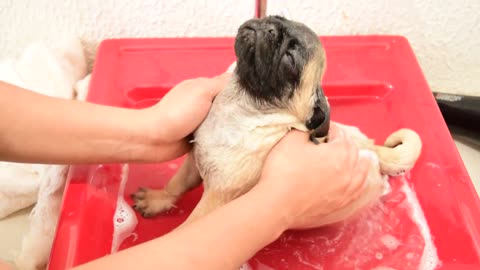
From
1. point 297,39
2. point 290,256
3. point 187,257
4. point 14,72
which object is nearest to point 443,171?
point 290,256

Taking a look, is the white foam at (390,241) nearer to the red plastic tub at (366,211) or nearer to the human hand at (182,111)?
the red plastic tub at (366,211)

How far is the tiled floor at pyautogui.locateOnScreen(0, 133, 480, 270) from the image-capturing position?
1.01m

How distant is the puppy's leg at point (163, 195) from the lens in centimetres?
89

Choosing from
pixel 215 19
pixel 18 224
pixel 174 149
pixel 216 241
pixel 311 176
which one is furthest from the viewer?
pixel 215 19

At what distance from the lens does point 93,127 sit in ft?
2.59

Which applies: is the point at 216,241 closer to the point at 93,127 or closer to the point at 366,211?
the point at 93,127

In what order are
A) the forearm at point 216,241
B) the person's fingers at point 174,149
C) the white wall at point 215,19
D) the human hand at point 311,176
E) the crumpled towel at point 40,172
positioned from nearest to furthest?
the forearm at point 216,241 < the human hand at point 311,176 < the person's fingers at point 174,149 < the crumpled towel at point 40,172 < the white wall at point 215,19

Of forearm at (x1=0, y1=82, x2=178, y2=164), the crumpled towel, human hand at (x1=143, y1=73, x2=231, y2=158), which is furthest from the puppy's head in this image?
the crumpled towel

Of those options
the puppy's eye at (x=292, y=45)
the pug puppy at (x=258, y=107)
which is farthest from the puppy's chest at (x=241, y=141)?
the puppy's eye at (x=292, y=45)

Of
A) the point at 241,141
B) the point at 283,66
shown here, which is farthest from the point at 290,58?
the point at 241,141

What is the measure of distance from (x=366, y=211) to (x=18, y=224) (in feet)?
2.35

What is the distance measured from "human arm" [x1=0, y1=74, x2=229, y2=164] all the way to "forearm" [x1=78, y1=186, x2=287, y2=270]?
0.65 feet

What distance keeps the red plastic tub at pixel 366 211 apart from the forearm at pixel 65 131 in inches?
4.7

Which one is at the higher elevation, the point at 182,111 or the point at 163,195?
the point at 182,111
